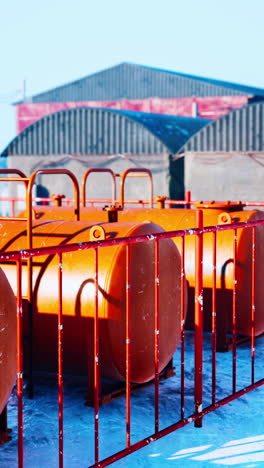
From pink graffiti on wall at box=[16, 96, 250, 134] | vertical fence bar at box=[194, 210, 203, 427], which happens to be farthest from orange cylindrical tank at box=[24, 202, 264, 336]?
pink graffiti on wall at box=[16, 96, 250, 134]

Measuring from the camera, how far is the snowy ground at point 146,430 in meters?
5.29

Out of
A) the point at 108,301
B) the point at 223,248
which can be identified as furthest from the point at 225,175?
the point at 108,301

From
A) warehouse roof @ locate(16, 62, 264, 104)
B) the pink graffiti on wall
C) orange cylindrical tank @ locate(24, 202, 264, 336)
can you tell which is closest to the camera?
orange cylindrical tank @ locate(24, 202, 264, 336)

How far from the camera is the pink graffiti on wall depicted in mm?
38250

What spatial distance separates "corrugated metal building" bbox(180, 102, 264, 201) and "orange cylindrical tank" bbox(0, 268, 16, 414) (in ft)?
59.7

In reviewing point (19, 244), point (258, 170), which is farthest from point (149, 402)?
point (258, 170)

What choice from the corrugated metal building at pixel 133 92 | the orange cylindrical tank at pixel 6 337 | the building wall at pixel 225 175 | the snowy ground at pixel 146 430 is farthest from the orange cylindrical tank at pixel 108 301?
the corrugated metal building at pixel 133 92

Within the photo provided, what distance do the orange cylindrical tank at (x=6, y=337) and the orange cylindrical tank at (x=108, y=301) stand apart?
1.35 meters

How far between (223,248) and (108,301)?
294 cm

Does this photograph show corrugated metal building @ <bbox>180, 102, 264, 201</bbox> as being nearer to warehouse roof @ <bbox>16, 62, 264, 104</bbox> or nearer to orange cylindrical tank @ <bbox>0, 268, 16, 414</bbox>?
orange cylindrical tank @ <bbox>0, 268, 16, 414</bbox>

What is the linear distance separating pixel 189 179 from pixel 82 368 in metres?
17.4

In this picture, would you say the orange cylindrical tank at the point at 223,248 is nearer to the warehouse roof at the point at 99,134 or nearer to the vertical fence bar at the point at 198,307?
the vertical fence bar at the point at 198,307

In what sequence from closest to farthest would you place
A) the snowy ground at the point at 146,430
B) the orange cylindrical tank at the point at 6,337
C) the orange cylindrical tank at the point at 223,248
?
the orange cylindrical tank at the point at 6,337, the snowy ground at the point at 146,430, the orange cylindrical tank at the point at 223,248

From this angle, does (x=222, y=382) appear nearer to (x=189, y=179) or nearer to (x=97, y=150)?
(x=189, y=179)
